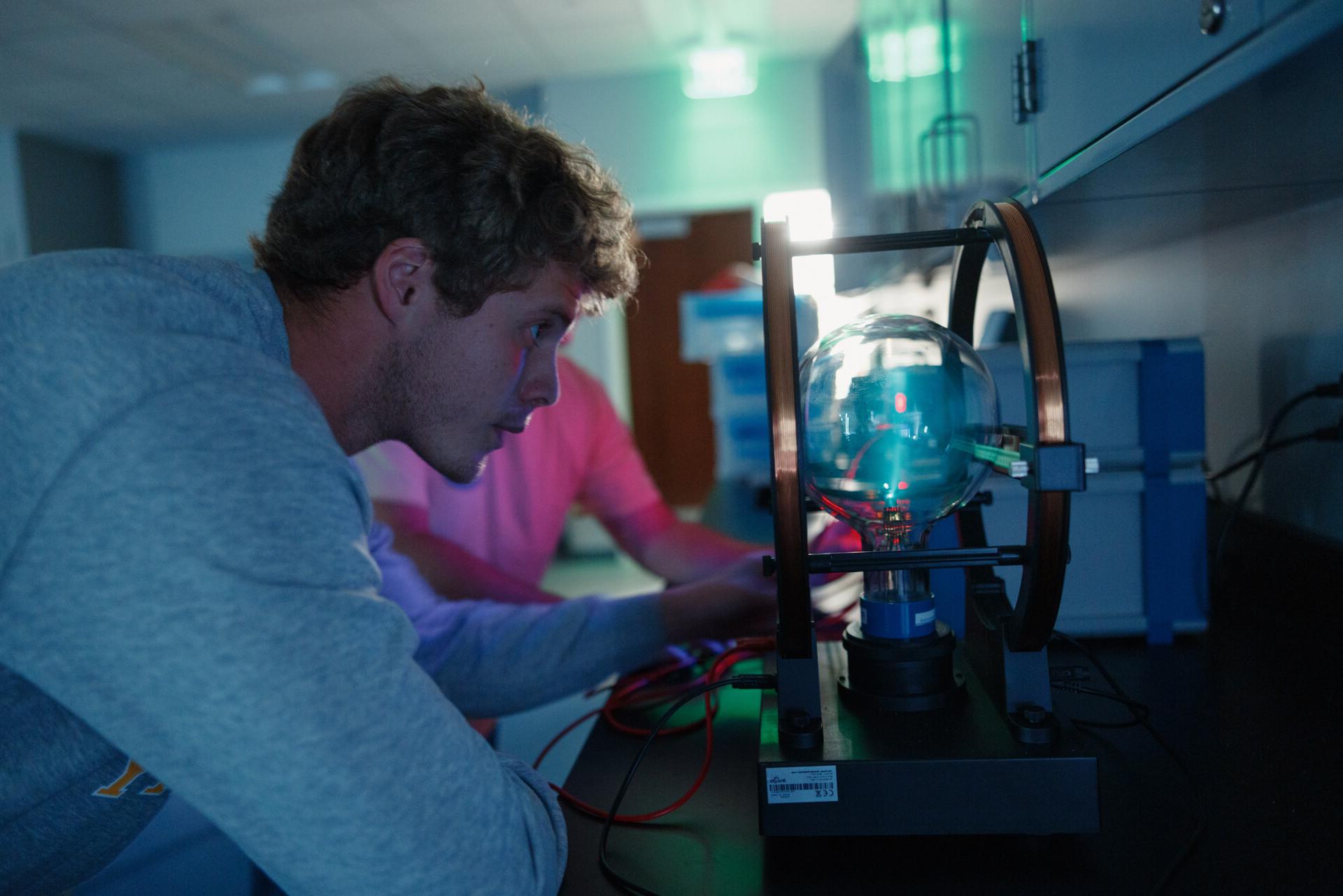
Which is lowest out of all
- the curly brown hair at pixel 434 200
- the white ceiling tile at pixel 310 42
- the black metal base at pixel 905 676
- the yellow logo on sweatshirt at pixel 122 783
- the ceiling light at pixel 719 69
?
the yellow logo on sweatshirt at pixel 122 783

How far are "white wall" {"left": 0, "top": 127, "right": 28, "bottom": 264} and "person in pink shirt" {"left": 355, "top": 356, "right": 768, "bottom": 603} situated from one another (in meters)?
5.24

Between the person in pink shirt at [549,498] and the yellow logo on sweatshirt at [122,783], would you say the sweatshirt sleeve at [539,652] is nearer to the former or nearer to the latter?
the yellow logo on sweatshirt at [122,783]

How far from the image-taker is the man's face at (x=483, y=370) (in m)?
0.90

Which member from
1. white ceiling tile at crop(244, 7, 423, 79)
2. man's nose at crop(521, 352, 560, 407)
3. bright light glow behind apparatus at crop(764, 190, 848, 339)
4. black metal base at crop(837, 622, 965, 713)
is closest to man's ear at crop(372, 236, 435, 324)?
man's nose at crop(521, 352, 560, 407)

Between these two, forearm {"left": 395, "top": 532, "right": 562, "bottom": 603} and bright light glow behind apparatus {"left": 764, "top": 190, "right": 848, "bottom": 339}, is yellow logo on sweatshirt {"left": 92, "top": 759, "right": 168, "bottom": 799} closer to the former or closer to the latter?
forearm {"left": 395, "top": 532, "right": 562, "bottom": 603}

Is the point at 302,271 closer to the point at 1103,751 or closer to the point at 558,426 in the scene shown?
the point at 1103,751

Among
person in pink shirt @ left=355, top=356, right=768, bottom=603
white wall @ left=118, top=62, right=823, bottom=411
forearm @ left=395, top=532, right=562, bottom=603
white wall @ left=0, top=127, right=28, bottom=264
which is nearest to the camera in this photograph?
forearm @ left=395, top=532, right=562, bottom=603

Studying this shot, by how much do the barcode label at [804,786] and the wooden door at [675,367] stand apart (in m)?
5.64

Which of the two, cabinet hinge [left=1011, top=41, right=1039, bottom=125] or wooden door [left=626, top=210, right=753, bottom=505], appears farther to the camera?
wooden door [left=626, top=210, right=753, bottom=505]

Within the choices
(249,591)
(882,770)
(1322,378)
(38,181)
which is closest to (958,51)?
(1322,378)

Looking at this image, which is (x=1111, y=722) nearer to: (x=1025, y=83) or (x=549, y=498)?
(x=1025, y=83)

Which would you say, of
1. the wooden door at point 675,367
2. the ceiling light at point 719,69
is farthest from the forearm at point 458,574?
the wooden door at point 675,367

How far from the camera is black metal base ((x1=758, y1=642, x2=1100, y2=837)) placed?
0.58 metres

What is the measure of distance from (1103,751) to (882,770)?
0.28m
